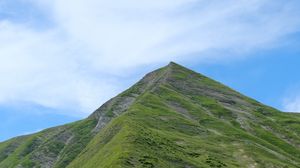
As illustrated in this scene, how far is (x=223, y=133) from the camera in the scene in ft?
652

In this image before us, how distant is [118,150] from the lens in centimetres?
12162

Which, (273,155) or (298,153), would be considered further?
(298,153)

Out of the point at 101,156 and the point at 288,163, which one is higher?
the point at 101,156

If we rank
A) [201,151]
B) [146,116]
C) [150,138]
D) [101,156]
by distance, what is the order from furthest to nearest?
1. [146,116]
2. [201,151]
3. [150,138]
4. [101,156]

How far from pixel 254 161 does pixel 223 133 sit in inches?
2081

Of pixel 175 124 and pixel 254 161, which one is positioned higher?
pixel 175 124

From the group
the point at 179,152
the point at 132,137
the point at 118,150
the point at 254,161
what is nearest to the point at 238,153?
the point at 254,161

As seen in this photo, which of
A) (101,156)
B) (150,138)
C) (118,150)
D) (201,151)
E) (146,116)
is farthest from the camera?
(146,116)

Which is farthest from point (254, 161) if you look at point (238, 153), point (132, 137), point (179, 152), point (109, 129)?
point (109, 129)

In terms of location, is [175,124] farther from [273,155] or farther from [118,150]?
[118,150]

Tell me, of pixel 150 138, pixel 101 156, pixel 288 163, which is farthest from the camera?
pixel 288 163

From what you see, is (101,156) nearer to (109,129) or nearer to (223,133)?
(109,129)

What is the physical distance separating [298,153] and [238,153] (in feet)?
162

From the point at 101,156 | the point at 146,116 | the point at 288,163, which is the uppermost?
the point at 146,116
